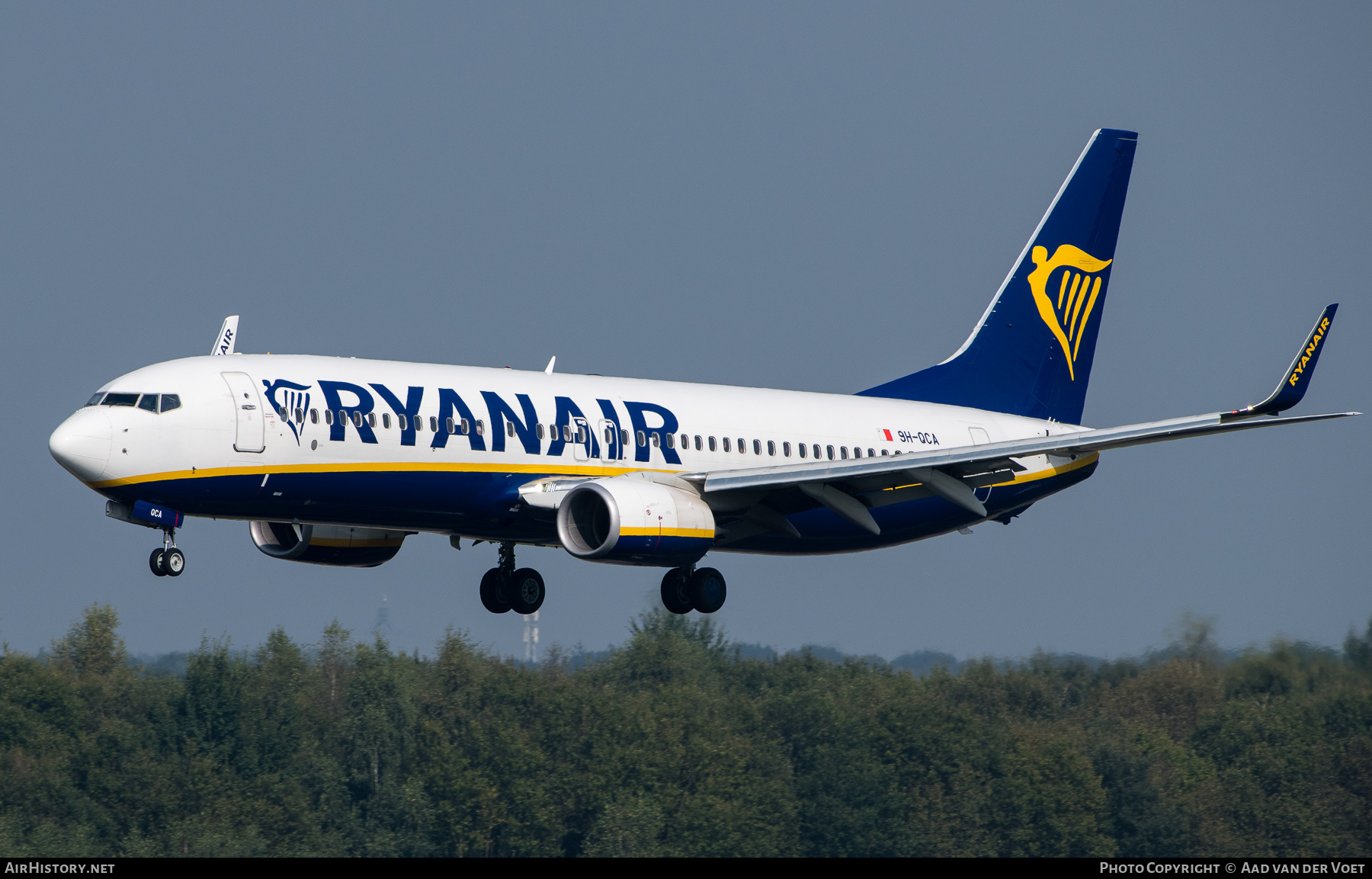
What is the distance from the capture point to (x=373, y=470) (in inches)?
1270

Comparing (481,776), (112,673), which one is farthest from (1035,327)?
(112,673)

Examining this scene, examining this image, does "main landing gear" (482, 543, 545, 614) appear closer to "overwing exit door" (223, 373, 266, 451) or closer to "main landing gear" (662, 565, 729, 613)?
"main landing gear" (662, 565, 729, 613)

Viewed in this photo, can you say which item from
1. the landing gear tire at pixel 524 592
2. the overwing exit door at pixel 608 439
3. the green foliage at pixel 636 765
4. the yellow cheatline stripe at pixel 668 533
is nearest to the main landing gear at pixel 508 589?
the landing gear tire at pixel 524 592

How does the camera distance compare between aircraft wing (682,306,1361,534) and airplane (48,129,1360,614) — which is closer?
airplane (48,129,1360,614)

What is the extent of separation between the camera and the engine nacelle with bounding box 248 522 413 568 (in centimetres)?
3716

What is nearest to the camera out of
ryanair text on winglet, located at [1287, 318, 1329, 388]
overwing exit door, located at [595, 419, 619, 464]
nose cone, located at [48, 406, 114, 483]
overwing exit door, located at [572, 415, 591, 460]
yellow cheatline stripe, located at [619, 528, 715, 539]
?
nose cone, located at [48, 406, 114, 483]

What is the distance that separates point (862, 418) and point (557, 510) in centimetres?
1046

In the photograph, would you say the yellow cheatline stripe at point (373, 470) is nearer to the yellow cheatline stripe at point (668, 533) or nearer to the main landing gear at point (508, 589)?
the yellow cheatline stripe at point (668, 533)

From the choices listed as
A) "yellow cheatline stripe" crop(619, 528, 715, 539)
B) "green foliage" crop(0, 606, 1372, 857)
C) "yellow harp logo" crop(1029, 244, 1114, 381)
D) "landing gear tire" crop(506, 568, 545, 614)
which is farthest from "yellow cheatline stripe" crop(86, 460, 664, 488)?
"green foliage" crop(0, 606, 1372, 857)

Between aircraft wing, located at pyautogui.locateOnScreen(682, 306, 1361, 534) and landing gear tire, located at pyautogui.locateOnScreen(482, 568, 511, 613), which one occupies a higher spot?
aircraft wing, located at pyautogui.locateOnScreen(682, 306, 1361, 534)

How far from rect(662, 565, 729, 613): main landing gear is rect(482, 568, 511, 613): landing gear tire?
387 cm

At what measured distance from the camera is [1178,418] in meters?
34.4

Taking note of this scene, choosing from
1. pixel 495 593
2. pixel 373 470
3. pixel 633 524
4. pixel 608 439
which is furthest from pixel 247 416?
pixel 495 593

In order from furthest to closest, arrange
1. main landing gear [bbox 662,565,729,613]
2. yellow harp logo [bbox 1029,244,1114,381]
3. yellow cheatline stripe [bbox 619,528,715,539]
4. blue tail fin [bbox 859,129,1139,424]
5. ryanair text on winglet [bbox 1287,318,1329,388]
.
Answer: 1. yellow harp logo [bbox 1029,244,1114,381]
2. blue tail fin [bbox 859,129,1139,424]
3. main landing gear [bbox 662,565,729,613]
4. yellow cheatline stripe [bbox 619,528,715,539]
5. ryanair text on winglet [bbox 1287,318,1329,388]
